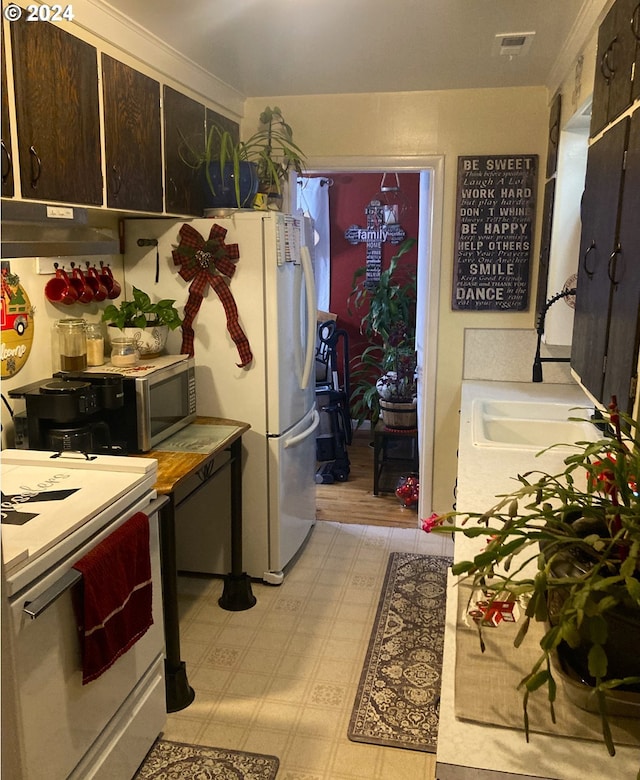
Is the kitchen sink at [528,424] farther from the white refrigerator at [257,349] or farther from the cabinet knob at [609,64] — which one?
the cabinet knob at [609,64]

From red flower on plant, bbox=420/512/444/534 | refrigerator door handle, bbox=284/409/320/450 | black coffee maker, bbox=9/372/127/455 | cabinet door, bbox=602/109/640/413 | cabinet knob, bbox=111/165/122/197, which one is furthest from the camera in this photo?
refrigerator door handle, bbox=284/409/320/450

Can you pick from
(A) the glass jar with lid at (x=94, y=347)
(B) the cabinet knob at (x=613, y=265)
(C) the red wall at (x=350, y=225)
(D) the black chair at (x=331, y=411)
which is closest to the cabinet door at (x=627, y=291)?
(B) the cabinet knob at (x=613, y=265)

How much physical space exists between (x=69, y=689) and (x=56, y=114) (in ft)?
5.14

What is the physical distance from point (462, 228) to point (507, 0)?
1.36m

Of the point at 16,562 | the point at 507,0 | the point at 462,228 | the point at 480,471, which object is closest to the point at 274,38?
the point at 507,0

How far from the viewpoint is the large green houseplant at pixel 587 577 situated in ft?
2.70

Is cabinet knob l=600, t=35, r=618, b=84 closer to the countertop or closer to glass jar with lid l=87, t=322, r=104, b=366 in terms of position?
the countertop

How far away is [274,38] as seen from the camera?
8.46 feet

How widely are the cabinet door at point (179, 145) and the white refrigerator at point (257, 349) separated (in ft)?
0.41

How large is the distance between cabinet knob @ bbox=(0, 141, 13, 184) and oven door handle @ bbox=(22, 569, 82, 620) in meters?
1.02

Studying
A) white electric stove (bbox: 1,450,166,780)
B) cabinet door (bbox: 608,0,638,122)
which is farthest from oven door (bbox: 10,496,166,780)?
cabinet door (bbox: 608,0,638,122)

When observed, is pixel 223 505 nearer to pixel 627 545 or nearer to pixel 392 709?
pixel 392 709

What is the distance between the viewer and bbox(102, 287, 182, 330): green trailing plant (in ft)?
8.77

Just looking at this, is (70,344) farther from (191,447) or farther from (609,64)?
(609,64)
